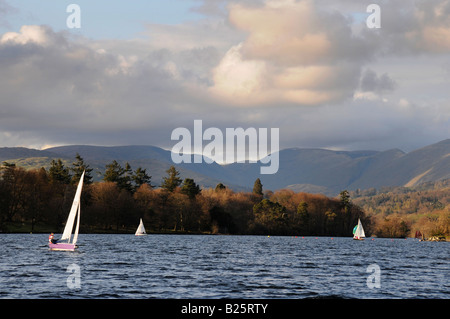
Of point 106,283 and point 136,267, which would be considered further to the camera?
point 136,267

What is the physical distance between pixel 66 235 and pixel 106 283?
5410 centimetres

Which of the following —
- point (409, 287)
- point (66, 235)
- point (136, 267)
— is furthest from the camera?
point (66, 235)

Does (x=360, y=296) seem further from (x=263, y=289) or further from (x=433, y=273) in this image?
(x=433, y=273)

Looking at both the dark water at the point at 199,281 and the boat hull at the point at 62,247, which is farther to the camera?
the boat hull at the point at 62,247

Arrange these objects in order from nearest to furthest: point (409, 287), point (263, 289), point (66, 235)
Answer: point (263, 289) → point (409, 287) → point (66, 235)

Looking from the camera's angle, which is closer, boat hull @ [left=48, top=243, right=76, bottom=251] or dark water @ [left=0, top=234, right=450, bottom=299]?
dark water @ [left=0, top=234, right=450, bottom=299]

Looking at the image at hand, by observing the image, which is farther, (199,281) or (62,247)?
(62,247)

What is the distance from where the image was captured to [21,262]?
77.2m

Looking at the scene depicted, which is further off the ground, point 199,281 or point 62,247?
point 62,247

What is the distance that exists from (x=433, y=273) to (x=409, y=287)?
2139 cm

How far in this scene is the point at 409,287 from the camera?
5822 cm
